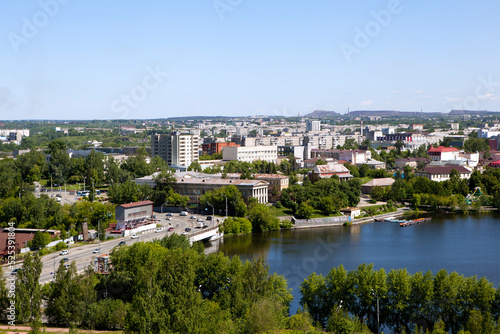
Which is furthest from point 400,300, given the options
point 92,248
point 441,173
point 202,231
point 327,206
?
point 441,173

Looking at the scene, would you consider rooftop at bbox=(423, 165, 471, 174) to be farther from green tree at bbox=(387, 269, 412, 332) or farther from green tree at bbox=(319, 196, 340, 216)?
green tree at bbox=(387, 269, 412, 332)

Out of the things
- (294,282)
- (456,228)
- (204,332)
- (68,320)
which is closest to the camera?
(204,332)

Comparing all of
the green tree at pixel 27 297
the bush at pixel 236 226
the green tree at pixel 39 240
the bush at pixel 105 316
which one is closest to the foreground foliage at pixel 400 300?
the bush at pixel 105 316

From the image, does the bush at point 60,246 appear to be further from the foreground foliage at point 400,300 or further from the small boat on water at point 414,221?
the small boat on water at point 414,221

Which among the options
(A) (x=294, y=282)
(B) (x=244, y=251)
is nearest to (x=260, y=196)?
(B) (x=244, y=251)

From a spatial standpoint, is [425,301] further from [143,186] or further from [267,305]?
[143,186]

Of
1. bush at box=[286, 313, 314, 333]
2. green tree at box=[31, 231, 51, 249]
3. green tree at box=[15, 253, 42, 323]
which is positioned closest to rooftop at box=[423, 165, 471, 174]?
green tree at box=[31, 231, 51, 249]
